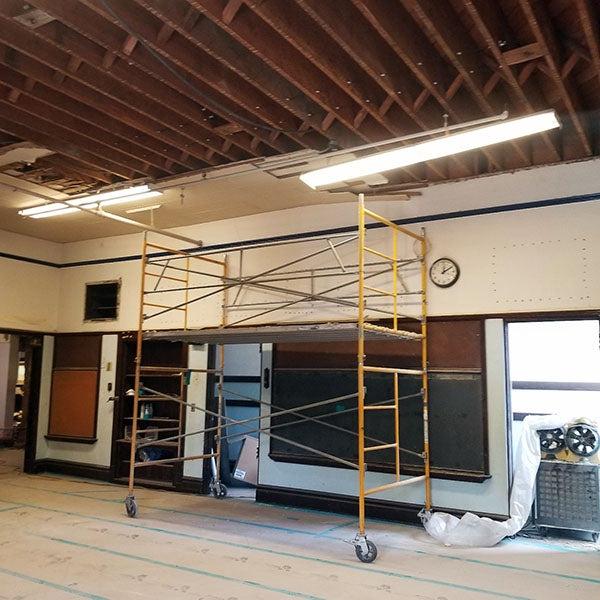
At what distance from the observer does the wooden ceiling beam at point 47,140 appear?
5.08 meters

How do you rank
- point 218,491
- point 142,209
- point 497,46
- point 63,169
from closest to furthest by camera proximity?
point 497,46, point 63,169, point 218,491, point 142,209

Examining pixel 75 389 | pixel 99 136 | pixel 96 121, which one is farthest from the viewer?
pixel 75 389

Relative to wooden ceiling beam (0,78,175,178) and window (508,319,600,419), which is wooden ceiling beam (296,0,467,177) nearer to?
wooden ceiling beam (0,78,175,178)

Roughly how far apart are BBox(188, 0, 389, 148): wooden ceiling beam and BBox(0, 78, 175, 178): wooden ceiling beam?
1924 mm

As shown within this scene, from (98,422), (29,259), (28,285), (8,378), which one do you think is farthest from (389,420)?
(8,378)

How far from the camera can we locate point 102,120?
16.7 feet

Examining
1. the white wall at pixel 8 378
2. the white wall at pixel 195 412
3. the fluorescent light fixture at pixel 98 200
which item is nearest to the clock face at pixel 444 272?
the fluorescent light fixture at pixel 98 200

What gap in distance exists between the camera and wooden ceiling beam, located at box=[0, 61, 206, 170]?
4520mm

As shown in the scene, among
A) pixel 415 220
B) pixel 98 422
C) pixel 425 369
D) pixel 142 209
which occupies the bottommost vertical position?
pixel 98 422

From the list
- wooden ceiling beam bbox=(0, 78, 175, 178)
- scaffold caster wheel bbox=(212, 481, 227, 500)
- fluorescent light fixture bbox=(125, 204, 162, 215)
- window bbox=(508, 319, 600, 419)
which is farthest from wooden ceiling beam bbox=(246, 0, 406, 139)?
scaffold caster wheel bbox=(212, 481, 227, 500)

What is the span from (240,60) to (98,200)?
9.70 ft

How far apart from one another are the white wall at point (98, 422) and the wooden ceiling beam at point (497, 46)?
20.7ft

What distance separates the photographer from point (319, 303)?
688cm

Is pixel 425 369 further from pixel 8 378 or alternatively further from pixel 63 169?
pixel 8 378
